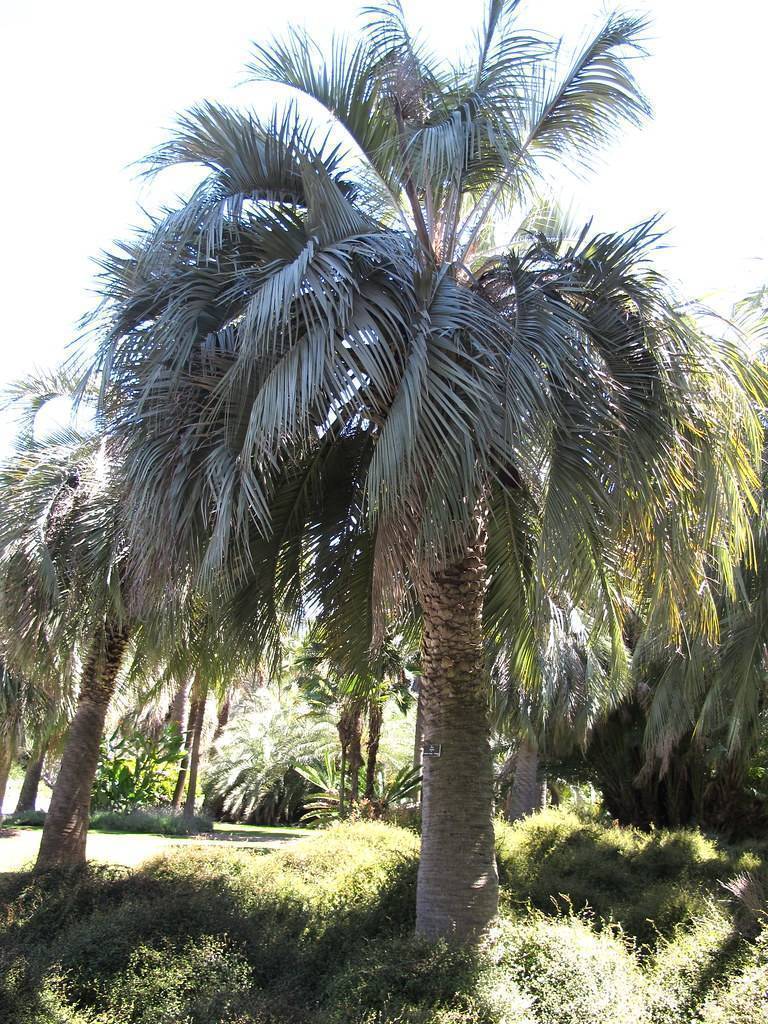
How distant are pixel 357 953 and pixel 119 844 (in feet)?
46.0

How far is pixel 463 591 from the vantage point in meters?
7.82

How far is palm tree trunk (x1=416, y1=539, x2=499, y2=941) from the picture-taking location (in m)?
7.17

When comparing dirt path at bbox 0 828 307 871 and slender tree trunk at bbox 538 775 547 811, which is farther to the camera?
slender tree trunk at bbox 538 775 547 811

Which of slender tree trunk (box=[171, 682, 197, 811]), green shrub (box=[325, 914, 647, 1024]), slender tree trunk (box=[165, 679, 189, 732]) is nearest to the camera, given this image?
green shrub (box=[325, 914, 647, 1024])

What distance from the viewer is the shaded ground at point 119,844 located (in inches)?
630

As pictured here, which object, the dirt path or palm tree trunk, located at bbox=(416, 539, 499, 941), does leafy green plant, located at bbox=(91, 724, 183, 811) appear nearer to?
the dirt path

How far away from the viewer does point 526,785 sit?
2133 cm

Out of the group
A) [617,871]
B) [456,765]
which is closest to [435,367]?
[456,765]

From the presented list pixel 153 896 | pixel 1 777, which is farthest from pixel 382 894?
pixel 1 777

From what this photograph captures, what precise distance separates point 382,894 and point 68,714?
363 inches

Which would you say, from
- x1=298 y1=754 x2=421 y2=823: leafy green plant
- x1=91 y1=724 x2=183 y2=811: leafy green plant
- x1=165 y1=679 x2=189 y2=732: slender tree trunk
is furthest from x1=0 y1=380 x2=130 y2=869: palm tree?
x1=91 y1=724 x2=183 y2=811: leafy green plant

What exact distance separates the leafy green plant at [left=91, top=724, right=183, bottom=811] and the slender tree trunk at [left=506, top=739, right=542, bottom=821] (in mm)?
14669

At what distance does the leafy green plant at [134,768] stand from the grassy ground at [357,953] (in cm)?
1988

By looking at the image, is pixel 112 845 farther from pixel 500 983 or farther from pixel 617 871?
pixel 500 983
